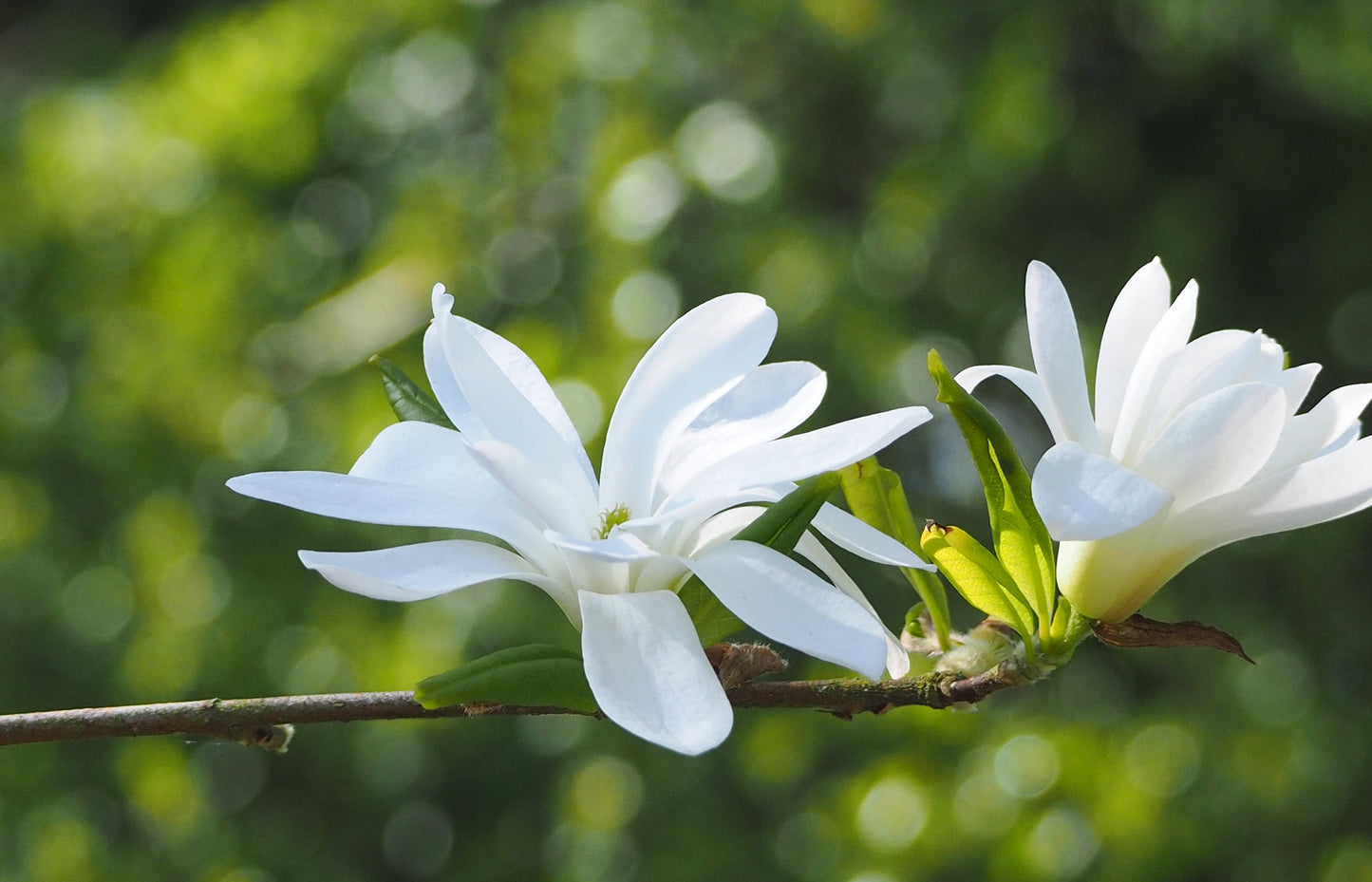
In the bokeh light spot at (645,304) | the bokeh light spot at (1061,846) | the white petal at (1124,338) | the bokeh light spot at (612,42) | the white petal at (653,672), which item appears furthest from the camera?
the bokeh light spot at (612,42)

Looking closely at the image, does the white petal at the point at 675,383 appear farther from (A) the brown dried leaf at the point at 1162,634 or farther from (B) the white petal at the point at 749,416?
(A) the brown dried leaf at the point at 1162,634

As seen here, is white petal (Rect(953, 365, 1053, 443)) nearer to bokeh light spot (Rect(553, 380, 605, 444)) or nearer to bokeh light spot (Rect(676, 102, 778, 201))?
bokeh light spot (Rect(553, 380, 605, 444))

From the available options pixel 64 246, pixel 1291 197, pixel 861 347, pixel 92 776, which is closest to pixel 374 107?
pixel 64 246

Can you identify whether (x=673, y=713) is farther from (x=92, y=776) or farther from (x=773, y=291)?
(x=92, y=776)

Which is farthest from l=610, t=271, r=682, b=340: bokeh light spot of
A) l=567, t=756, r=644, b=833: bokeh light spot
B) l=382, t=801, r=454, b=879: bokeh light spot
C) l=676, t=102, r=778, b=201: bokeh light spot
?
l=382, t=801, r=454, b=879: bokeh light spot

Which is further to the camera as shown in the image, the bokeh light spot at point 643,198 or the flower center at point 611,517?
the bokeh light spot at point 643,198

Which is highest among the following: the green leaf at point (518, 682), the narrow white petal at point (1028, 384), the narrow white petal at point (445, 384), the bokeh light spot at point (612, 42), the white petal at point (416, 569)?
the bokeh light spot at point (612, 42)

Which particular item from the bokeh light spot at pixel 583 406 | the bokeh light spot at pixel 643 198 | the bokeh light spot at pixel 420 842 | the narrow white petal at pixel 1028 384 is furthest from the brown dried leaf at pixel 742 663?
the bokeh light spot at pixel 420 842
